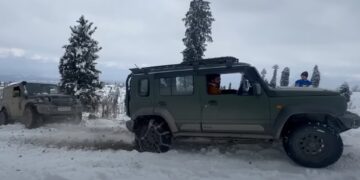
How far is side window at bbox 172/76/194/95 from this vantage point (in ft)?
25.1

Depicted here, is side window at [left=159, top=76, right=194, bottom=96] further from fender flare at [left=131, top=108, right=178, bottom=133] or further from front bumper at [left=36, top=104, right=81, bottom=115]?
front bumper at [left=36, top=104, right=81, bottom=115]

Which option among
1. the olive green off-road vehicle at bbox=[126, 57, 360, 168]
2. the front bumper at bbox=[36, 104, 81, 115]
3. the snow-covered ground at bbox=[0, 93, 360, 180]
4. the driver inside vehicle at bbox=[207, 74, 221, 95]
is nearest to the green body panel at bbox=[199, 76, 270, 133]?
the olive green off-road vehicle at bbox=[126, 57, 360, 168]

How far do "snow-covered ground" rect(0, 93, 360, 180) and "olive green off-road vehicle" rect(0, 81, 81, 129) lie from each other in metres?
2.85

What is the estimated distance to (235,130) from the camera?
7227 millimetres

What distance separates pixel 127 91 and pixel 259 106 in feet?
10.6

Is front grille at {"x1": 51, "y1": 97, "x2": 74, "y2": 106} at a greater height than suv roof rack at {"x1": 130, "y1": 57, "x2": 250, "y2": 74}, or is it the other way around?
suv roof rack at {"x1": 130, "y1": 57, "x2": 250, "y2": 74}

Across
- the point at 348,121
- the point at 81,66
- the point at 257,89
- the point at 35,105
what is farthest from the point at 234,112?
the point at 81,66

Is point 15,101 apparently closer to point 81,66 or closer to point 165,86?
point 81,66

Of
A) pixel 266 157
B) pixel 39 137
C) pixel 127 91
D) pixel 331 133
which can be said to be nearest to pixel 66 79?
pixel 39 137

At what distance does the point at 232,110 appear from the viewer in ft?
23.7

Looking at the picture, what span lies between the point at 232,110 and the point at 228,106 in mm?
114

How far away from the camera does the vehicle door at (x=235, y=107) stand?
6.99m

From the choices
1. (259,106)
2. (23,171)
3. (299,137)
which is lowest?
(23,171)

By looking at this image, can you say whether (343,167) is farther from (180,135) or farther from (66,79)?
(66,79)
